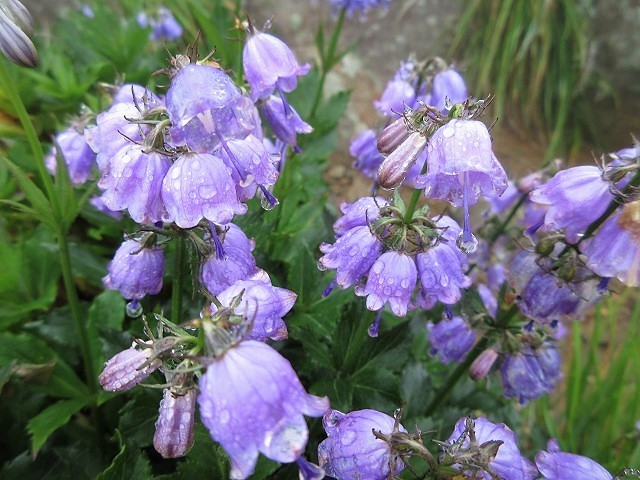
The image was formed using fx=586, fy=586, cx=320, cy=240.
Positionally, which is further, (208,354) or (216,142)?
(216,142)

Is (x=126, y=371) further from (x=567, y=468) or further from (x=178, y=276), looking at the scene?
(x=567, y=468)

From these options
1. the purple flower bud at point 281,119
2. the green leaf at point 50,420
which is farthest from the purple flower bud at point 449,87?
the green leaf at point 50,420

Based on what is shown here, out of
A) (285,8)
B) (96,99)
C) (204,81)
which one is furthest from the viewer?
(285,8)

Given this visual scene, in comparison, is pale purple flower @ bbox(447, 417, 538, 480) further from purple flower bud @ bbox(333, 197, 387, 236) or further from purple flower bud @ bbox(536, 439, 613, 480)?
purple flower bud @ bbox(333, 197, 387, 236)

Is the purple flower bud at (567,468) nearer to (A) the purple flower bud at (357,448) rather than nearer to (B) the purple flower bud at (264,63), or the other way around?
A: (A) the purple flower bud at (357,448)

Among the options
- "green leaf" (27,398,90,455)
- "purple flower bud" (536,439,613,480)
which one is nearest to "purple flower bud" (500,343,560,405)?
"purple flower bud" (536,439,613,480)

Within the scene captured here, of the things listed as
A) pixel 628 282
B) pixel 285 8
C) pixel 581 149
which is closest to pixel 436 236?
pixel 628 282

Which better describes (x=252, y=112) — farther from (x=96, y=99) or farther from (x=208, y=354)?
(x=96, y=99)
